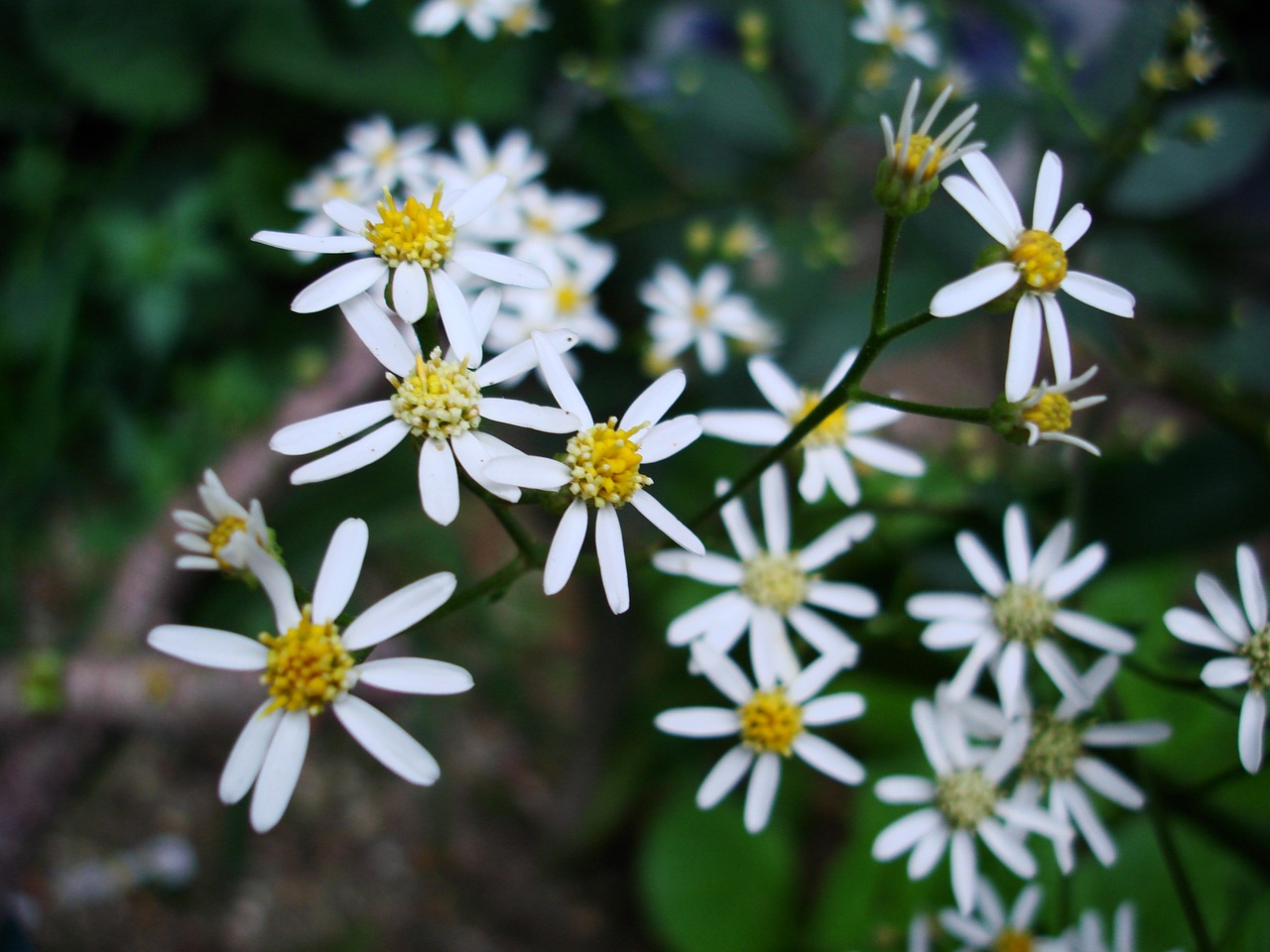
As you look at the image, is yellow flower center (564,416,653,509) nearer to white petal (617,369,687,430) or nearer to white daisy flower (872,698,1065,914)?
white petal (617,369,687,430)

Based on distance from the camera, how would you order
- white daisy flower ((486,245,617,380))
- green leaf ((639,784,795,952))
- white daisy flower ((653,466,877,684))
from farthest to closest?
green leaf ((639,784,795,952)) → white daisy flower ((486,245,617,380)) → white daisy flower ((653,466,877,684))

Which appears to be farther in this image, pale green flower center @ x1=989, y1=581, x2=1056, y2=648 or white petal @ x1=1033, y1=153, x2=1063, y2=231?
pale green flower center @ x1=989, y1=581, x2=1056, y2=648

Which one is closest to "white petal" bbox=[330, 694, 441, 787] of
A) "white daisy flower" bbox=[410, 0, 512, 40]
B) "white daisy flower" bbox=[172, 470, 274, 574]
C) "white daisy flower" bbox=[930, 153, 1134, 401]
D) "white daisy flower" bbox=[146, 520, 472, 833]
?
"white daisy flower" bbox=[146, 520, 472, 833]

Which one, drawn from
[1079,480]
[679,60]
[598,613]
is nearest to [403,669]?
[1079,480]

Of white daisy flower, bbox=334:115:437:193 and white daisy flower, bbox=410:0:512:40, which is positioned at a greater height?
white daisy flower, bbox=410:0:512:40

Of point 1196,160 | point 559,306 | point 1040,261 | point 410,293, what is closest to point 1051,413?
point 1040,261

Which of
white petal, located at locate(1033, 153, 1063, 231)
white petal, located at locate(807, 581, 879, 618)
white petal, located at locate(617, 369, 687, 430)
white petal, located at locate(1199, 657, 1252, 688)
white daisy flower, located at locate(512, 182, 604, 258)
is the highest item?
white daisy flower, located at locate(512, 182, 604, 258)

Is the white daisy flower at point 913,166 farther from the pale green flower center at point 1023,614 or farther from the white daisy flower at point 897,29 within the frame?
the white daisy flower at point 897,29
